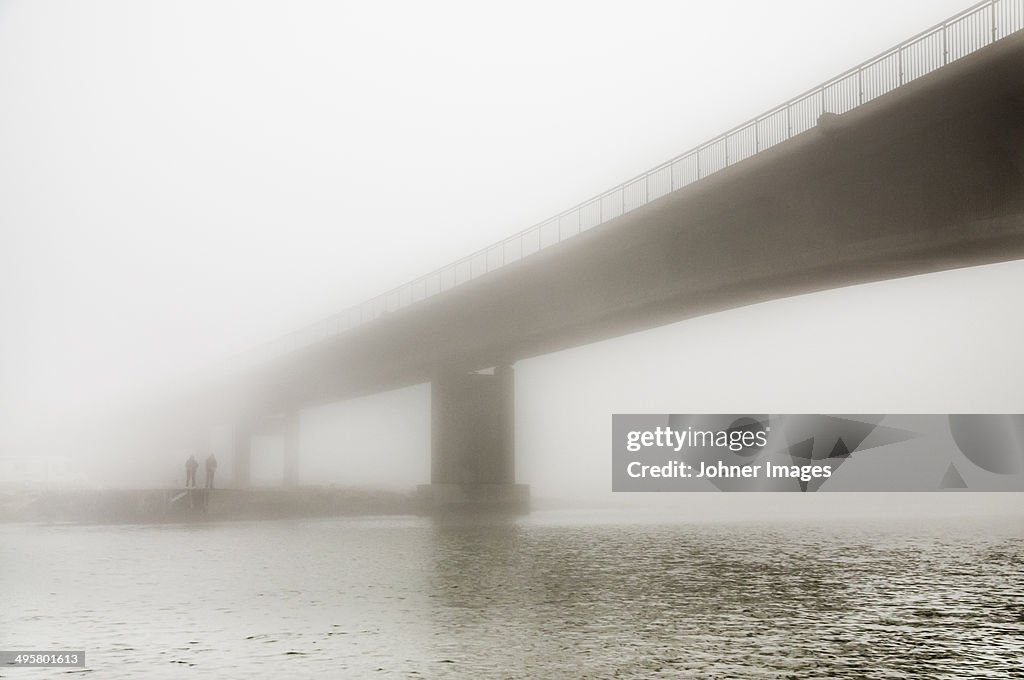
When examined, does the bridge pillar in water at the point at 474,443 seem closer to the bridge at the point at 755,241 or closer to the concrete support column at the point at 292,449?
the bridge at the point at 755,241

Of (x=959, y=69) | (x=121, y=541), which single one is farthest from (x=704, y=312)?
(x=121, y=541)

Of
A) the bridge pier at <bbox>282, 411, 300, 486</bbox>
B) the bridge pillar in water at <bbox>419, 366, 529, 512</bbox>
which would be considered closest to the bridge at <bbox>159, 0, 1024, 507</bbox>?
the bridge pillar in water at <bbox>419, 366, 529, 512</bbox>

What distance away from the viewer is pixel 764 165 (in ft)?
102

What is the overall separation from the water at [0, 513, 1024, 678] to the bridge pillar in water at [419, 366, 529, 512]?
105 ft

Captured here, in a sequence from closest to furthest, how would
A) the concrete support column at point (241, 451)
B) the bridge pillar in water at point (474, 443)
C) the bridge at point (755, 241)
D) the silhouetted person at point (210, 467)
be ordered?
the bridge at point (755, 241) → the silhouetted person at point (210, 467) → the bridge pillar in water at point (474, 443) → the concrete support column at point (241, 451)

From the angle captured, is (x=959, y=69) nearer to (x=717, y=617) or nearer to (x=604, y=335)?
(x=717, y=617)

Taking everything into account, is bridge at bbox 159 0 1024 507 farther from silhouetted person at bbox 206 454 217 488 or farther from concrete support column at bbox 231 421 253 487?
concrete support column at bbox 231 421 253 487

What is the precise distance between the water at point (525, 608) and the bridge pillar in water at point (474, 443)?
3204cm

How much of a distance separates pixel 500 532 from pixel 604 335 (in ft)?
59.7

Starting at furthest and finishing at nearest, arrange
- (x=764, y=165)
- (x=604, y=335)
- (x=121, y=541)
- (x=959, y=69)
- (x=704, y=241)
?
(x=604, y=335) → (x=704, y=241) → (x=764, y=165) → (x=121, y=541) → (x=959, y=69)

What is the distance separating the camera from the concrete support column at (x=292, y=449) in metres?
109

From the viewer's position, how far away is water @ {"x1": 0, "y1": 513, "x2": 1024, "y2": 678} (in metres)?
10.3

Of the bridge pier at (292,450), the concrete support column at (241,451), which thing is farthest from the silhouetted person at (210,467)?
the concrete support column at (241,451)

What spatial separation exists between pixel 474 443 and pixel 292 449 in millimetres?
52490
